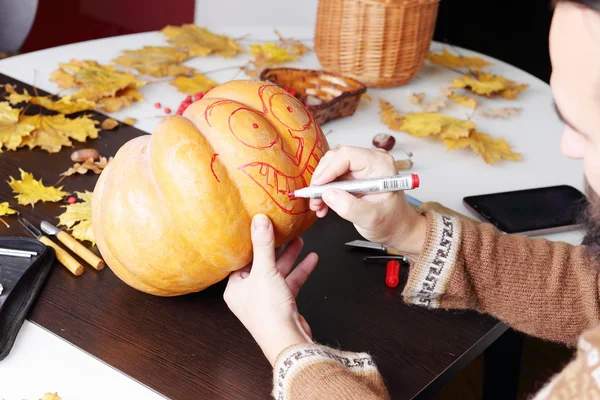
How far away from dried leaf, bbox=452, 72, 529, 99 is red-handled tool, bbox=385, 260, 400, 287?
0.87m

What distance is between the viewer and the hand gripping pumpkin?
0.94 meters

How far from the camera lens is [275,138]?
39.0 inches

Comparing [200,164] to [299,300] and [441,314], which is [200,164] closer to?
[299,300]

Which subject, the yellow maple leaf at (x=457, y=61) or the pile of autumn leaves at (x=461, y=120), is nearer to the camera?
the pile of autumn leaves at (x=461, y=120)

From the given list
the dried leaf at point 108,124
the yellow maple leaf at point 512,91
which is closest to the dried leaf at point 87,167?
the dried leaf at point 108,124

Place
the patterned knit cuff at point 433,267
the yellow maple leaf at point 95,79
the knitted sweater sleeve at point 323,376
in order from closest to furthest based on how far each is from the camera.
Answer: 1. the knitted sweater sleeve at point 323,376
2. the patterned knit cuff at point 433,267
3. the yellow maple leaf at point 95,79

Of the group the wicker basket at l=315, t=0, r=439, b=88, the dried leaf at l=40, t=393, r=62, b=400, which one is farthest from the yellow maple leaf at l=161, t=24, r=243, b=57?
the dried leaf at l=40, t=393, r=62, b=400

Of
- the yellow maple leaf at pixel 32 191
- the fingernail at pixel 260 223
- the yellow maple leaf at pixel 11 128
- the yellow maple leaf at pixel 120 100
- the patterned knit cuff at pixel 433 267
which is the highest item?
the fingernail at pixel 260 223

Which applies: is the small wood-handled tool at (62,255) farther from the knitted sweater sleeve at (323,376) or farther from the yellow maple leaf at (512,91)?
the yellow maple leaf at (512,91)

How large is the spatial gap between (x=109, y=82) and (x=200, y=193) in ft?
2.91

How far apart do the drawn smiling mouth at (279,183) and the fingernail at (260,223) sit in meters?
0.03

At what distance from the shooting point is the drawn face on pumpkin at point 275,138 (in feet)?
3.16

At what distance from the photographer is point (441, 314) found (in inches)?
42.3

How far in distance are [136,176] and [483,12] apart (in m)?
3.13
